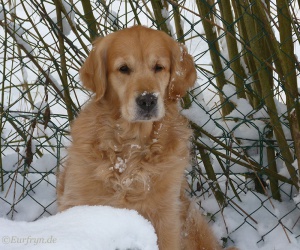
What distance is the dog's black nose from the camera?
8.68ft

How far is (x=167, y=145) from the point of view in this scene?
9.55 ft

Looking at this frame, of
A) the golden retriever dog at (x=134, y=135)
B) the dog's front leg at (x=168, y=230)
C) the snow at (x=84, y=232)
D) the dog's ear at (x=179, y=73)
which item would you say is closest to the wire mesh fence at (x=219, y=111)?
the dog's ear at (x=179, y=73)

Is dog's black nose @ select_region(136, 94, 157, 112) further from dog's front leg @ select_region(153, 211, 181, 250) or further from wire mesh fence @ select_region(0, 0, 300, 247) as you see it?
wire mesh fence @ select_region(0, 0, 300, 247)

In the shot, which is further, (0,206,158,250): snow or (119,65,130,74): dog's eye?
(119,65,130,74): dog's eye

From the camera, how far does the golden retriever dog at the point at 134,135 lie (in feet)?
9.11

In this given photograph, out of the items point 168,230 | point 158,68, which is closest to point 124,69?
point 158,68

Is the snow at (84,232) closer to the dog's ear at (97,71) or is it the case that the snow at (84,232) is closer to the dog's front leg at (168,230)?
the dog's front leg at (168,230)

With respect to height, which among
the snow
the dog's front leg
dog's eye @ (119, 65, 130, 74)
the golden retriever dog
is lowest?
the snow

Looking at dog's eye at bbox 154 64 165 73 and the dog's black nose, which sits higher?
dog's eye at bbox 154 64 165 73

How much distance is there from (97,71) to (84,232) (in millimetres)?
1571

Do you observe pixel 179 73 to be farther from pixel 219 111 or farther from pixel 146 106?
pixel 219 111

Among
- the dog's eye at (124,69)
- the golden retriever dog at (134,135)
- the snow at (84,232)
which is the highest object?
the dog's eye at (124,69)

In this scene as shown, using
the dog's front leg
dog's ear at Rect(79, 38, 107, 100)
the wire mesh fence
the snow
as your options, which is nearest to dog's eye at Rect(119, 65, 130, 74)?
dog's ear at Rect(79, 38, 107, 100)

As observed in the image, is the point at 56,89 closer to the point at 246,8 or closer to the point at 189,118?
the point at 189,118
